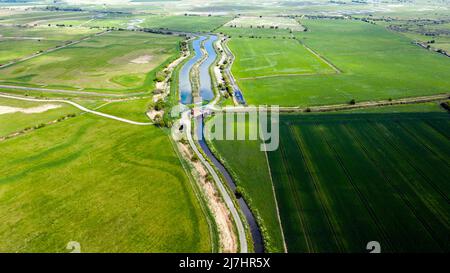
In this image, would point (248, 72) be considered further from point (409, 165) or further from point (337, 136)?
point (409, 165)

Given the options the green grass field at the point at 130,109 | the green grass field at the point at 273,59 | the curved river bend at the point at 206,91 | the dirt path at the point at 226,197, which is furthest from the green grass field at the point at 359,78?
the green grass field at the point at 130,109

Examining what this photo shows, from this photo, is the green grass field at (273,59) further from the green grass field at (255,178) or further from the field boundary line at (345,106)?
the green grass field at (255,178)

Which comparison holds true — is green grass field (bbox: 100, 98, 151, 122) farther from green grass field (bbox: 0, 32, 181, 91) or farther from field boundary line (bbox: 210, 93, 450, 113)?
field boundary line (bbox: 210, 93, 450, 113)

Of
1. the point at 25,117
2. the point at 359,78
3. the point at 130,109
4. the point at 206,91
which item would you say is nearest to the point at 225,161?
the point at 130,109

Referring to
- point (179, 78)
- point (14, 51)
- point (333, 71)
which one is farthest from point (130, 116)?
point (14, 51)

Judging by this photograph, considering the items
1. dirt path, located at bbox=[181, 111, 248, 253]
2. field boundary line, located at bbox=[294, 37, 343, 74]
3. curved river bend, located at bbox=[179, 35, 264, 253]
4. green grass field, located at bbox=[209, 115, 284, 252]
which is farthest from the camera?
field boundary line, located at bbox=[294, 37, 343, 74]

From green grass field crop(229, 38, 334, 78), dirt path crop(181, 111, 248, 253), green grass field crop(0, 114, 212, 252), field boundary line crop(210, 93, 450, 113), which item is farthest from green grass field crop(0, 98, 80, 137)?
green grass field crop(229, 38, 334, 78)
